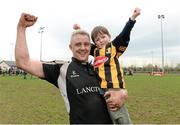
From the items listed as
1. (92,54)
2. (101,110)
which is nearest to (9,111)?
(92,54)

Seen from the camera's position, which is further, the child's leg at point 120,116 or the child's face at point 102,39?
the child's face at point 102,39

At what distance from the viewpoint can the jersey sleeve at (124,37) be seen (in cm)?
417

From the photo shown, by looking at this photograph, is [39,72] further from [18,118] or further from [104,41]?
[18,118]

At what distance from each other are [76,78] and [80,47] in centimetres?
32

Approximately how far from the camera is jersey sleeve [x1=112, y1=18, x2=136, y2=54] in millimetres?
4168

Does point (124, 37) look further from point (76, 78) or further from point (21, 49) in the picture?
point (21, 49)

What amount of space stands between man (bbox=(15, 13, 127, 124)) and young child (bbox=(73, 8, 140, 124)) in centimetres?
13

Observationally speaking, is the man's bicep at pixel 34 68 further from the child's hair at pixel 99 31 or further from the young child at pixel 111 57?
the child's hair at pixel 99 31

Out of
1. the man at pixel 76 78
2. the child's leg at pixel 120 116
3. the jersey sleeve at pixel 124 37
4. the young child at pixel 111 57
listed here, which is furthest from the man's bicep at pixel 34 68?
the jersey sleeve at pixel 124 37

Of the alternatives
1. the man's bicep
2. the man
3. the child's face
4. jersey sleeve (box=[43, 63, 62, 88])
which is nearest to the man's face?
the man

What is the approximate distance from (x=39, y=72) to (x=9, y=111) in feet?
31.0

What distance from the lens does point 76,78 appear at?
11.5 ft

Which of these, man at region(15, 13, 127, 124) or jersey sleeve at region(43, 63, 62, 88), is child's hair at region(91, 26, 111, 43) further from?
jersey sleeve at region(43, 63, 62, 88)

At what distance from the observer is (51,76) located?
361 cm
